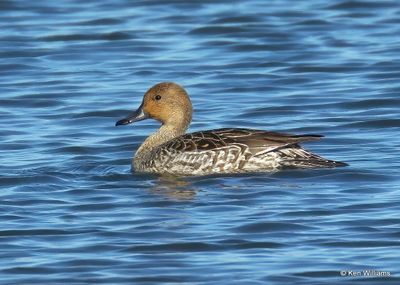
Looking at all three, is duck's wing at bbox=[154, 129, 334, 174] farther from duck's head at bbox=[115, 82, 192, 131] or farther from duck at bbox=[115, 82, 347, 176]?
duck's head at bbox=[115, 82, 192, 131]

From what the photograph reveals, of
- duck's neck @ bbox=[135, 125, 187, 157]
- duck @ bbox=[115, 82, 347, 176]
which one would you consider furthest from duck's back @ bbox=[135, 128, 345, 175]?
duck's neck @ bbox=[135, 125, 187, 157]

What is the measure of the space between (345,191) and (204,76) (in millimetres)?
6330

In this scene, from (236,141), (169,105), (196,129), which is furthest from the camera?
(196,129)

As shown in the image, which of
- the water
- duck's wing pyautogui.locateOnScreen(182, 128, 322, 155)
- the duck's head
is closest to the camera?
the water

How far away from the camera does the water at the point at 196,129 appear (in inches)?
421

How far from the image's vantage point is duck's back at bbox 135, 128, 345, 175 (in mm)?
13469

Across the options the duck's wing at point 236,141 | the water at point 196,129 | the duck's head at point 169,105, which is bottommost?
the water at point 196,129

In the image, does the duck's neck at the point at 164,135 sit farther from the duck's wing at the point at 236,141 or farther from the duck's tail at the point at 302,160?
the duck's tail at the point at 302,160

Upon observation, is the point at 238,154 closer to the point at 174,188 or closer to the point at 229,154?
the point at 229,154

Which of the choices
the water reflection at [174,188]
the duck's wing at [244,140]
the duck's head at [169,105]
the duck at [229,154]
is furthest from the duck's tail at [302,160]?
the duck's head at [169,105]

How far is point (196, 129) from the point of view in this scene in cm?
1619

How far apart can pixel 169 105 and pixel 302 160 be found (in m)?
1.49

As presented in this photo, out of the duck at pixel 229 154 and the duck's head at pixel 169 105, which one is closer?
the duck at pixel 229 154

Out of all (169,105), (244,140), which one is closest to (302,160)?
(244,140)
